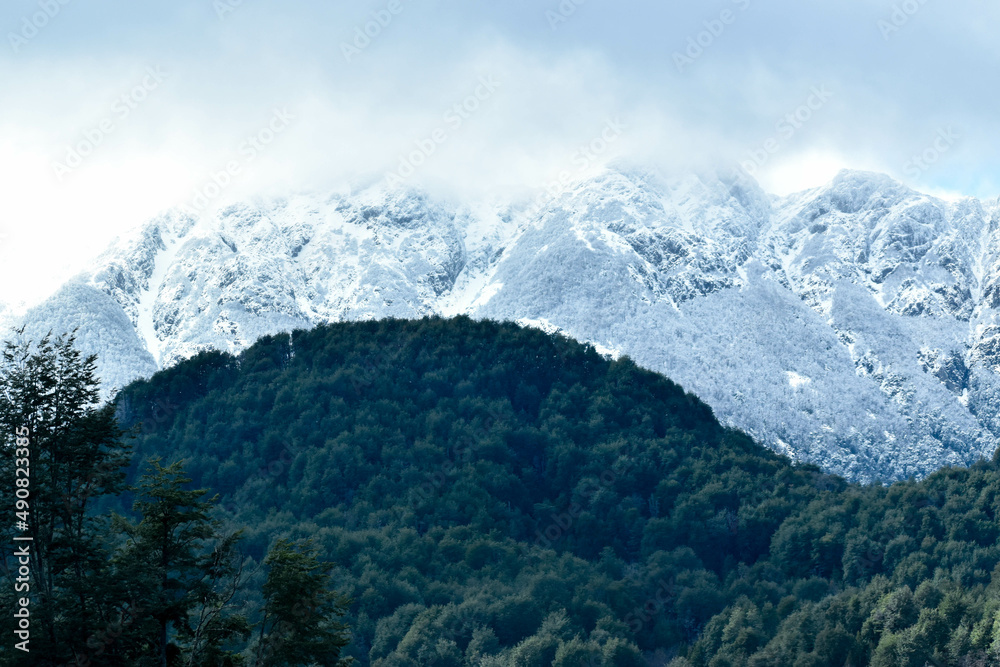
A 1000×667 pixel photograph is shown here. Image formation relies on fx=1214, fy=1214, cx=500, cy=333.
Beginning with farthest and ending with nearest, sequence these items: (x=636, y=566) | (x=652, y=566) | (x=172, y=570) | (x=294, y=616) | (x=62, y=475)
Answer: (x=636, y=566) < (x=652, y=566) < (x=294, y=616) < (x=172, y=570) < (x=62, y=475)

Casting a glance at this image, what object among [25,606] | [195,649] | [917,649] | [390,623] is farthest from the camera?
[390,623]

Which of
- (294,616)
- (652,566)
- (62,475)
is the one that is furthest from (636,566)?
(62,475)

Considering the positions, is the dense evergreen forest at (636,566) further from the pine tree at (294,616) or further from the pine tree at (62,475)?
the pine tree at (62,475)

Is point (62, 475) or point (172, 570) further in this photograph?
point (172, 570)

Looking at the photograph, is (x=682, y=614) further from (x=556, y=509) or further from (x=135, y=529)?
(x=135, y=529)

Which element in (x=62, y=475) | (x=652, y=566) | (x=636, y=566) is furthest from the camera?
(x=636, y=566)

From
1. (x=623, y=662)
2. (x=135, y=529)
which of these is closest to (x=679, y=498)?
(x=623, y=662)

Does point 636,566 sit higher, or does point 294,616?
point 636,566

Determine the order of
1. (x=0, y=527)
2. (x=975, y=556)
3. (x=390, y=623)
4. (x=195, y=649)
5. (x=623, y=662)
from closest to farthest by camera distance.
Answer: (x=0, y=527) → (x=195, y=649) → (x=623, y=662) → (x=390, y=623) → (x=975, y=556)

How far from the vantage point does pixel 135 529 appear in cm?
6425

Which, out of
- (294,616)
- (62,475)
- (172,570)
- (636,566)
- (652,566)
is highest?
(62,475)

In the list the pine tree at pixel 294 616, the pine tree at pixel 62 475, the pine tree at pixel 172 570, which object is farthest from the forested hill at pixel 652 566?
the pine tree at pixel 62 475

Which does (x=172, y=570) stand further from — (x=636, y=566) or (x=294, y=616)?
(x=636, y=566)

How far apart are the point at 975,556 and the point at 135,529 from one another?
13264cm
